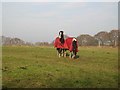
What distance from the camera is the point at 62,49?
606 inches

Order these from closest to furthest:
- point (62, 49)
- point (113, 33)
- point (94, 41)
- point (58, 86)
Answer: point (58, 86) < point (62, 49) < point (113, 33) < point (94, 41)

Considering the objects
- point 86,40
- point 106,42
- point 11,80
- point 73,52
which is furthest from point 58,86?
point 86,40

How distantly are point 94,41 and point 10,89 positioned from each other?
190 feet

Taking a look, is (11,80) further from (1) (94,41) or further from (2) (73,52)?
(1) (94,41)

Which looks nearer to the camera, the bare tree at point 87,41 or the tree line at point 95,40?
the tree line at point 95,40

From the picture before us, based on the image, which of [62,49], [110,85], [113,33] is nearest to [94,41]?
[113,33]

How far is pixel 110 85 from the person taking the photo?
17.4ft

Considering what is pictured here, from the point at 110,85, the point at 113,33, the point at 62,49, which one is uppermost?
the point at 113,33

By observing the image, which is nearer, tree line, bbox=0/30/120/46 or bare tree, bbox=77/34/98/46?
tree line, bbox=0/30/120/46

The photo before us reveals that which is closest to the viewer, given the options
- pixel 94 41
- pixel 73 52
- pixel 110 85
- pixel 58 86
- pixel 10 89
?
pixel 10 89

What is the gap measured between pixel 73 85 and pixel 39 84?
1.20 m

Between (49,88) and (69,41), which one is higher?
(69,41)

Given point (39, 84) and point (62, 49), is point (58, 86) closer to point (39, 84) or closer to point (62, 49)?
point (39, 84)

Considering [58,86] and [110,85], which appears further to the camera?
[110,85]
